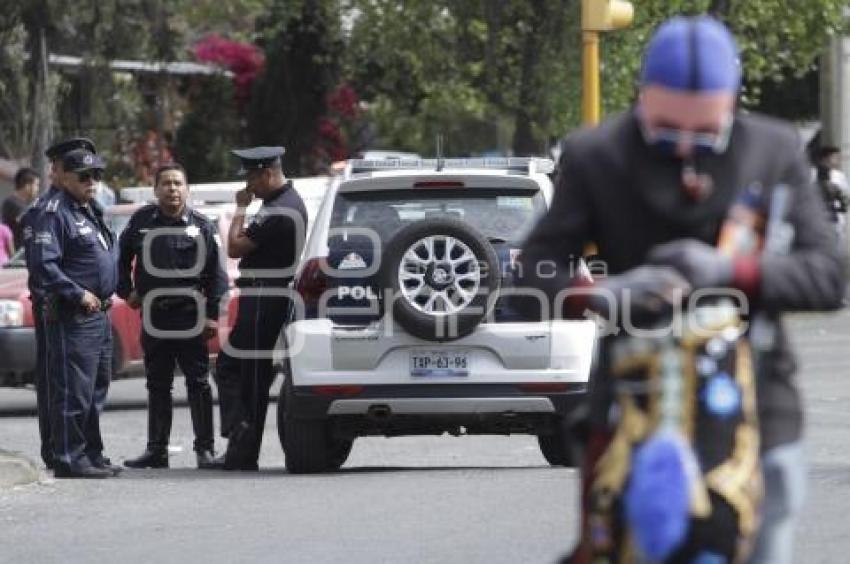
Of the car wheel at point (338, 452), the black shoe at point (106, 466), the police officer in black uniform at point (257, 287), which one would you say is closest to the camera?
the car wheel at point (338, 452)

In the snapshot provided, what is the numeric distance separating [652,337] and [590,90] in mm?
13156

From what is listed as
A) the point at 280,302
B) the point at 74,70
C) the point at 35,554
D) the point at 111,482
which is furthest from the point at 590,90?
the point at 74,70

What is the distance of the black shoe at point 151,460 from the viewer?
14617mm

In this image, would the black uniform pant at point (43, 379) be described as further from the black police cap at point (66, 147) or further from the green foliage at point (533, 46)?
the green foliage at point (533, 46)

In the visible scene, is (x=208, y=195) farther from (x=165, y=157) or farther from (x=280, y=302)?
(x=165, y=157)

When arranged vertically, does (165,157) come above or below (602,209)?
below

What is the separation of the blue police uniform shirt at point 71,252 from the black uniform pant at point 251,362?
0.87 m

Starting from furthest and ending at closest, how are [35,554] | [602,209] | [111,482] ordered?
[111,482], [35,554], [602,209]

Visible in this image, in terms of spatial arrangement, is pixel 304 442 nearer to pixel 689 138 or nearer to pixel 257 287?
pixel 257 287

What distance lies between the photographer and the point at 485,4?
32.8m

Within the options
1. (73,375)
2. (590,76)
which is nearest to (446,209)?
(73,375)

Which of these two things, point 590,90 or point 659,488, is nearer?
point 659,488

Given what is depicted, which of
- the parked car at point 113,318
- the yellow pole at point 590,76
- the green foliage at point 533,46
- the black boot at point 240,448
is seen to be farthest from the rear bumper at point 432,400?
the green foliage at point 533,46

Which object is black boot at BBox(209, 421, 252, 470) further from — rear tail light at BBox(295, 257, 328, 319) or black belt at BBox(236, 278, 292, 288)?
rear tail light at BBox(295, 257, 328, 319)
